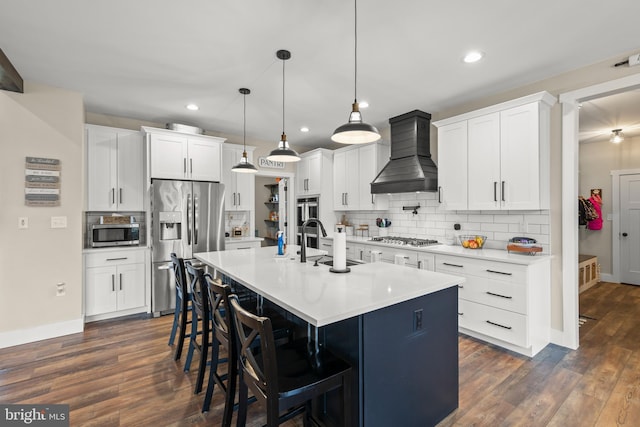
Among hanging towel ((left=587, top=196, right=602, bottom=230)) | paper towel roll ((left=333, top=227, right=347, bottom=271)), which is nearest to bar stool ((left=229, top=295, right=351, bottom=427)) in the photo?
paper towel roll ((left=333, top=227, right=347, bottom=271))

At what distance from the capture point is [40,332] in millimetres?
3223

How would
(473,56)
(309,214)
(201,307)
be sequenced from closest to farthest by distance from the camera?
1. (201,307)
2. (473,56)
3. (309,214)

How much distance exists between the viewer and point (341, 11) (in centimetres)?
204

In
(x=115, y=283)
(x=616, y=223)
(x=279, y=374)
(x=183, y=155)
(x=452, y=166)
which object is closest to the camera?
(x=279, y=374)

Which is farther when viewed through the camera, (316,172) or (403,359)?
(316,172)

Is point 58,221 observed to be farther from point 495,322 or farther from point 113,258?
point 495,322

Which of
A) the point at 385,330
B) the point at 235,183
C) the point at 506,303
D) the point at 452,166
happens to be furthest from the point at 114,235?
the point at 506,303

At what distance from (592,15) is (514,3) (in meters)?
0.63

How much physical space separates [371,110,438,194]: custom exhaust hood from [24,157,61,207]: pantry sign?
3923 mm

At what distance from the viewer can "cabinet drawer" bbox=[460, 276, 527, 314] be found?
110 inches

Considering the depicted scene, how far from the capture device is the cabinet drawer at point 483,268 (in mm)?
2807

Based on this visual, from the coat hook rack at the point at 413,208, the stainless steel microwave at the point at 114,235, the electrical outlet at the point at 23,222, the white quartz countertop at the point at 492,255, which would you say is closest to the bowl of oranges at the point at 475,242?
the white quartz countertop at the point at 492,255

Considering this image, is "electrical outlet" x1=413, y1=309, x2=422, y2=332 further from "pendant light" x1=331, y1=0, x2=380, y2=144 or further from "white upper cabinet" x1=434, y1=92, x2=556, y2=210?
"white upper cabinet" x1=434, y1=92, x2=556, y2=210

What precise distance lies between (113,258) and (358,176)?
366cm
